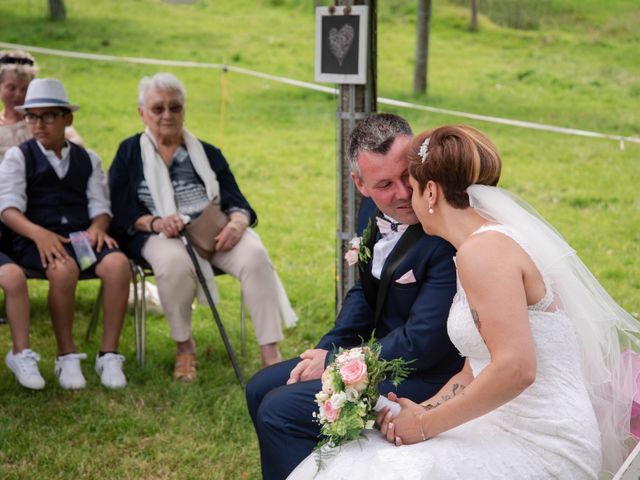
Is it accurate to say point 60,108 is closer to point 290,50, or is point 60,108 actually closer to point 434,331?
point 434,331

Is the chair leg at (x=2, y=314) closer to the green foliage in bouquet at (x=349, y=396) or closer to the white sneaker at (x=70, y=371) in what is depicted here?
the white sneaker at (x=70, y=371)

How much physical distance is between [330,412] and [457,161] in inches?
31.3

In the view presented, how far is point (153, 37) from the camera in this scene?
18000mm

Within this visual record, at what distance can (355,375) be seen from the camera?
2.54 metres

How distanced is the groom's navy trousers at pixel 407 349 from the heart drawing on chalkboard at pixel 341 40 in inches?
56.5

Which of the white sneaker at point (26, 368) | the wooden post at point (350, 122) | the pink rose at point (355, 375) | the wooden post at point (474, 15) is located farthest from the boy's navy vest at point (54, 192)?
the wooden post at point (474, 15)

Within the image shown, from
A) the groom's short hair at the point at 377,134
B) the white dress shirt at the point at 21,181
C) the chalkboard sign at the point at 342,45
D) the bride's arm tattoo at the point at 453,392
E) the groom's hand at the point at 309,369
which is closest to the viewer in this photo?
the bride's arm tattoo at the point at 453,392

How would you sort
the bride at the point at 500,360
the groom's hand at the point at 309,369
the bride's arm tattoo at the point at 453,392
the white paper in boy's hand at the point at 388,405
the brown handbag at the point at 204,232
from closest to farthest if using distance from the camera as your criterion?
1. the bride at the point at 500,360
2. the white paper in boy's hand at the point at 388,405
3. the bride's arm tattoo at the point at 453,392
4. the groom's hand at the point at 309,369
5. the brown handbag at the point at 204,232

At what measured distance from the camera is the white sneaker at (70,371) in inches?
182

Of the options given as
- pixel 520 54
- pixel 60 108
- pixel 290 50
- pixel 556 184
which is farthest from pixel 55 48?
pixel 60 108

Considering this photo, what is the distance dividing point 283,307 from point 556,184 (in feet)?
16.1

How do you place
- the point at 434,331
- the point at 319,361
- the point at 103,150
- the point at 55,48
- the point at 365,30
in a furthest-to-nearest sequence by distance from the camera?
the point at 55,48 → the point at 103,150 → the point at 365,30 → the point at 319,361 → the point at 434,331

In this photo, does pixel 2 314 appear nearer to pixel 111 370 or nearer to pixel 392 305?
pixel 111 370

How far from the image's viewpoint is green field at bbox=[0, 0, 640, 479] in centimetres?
421
